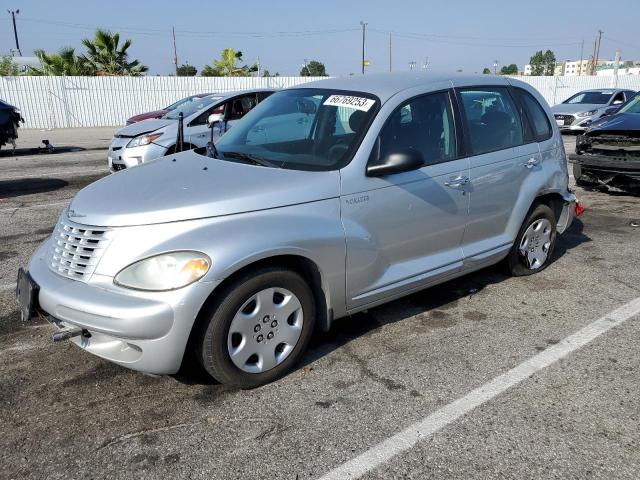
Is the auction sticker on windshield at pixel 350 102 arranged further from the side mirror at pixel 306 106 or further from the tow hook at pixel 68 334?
the tow hook at pixel 68 334

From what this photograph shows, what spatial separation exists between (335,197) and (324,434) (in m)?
1.35

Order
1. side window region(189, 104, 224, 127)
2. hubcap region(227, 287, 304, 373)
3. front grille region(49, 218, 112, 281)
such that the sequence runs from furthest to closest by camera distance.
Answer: side window region(189, 104, 224, 127)
hubcap region(227, 287, 304, 373)
front grille region(49, 218, 112, 281)

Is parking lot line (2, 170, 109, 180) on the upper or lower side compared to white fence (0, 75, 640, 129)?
lower

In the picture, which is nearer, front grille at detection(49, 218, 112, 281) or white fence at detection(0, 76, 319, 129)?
front grille at detection(49, 218, 112, 281)

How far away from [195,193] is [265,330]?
859mm

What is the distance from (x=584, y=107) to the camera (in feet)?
62.3

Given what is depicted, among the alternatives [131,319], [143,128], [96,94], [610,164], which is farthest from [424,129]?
[96,94]

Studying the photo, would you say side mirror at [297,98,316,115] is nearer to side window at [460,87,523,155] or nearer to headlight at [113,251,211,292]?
side window at [460,87,523,155]

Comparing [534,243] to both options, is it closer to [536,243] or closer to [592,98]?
[536,243]

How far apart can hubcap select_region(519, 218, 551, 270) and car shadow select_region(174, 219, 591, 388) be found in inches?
10.1

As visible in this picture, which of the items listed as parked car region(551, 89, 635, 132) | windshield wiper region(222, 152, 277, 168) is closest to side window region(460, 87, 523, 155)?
windshield wiper region(222, 152, 277, 168)

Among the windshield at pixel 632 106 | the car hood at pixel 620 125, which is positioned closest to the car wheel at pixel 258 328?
the car hood at pixel 620 125

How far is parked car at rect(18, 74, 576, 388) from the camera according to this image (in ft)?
9.41

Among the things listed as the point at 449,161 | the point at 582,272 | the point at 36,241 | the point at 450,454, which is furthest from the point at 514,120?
the point at 36,241
